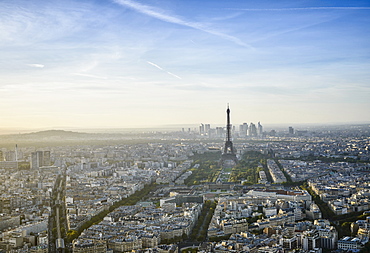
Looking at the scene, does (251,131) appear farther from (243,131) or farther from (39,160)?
(39,160)

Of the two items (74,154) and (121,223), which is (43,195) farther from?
(74,154)

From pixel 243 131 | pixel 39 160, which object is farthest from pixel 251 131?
pixel 39 160

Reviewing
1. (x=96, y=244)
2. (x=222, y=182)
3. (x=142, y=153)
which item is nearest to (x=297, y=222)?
(x=96, y=244)

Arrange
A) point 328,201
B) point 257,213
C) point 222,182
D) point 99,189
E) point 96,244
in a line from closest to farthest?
point 96,244 → point 257,213 → point 328,201 → point 99,189 → point 222,182

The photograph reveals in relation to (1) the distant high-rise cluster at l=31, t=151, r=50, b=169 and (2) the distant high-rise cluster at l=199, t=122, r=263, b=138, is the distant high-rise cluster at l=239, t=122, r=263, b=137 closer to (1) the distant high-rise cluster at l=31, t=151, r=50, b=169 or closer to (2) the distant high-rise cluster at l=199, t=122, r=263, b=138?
(2) the distant high-rise cluster at l=199, t=122, r=263, b=138

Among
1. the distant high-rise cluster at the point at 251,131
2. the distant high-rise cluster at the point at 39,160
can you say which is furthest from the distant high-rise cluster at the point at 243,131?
the distant high-rise cluster at the point at 39,160

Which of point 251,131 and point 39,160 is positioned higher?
point 251,131

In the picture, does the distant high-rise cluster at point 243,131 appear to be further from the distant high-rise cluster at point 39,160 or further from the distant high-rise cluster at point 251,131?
the distant high-rise cluster at point 39,160

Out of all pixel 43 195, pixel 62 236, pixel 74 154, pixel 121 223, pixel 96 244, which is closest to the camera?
pixel 96 244
